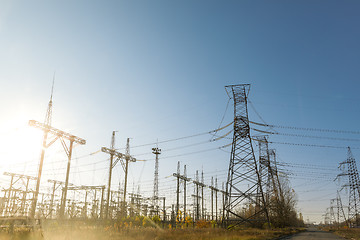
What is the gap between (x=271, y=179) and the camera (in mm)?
36781

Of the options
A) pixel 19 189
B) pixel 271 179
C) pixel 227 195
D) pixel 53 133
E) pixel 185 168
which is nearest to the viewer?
pixel 227 195

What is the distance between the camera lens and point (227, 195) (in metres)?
20.1

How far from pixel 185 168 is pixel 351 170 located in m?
31.3

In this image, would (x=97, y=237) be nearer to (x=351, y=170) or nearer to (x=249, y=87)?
(x=249, y=87)

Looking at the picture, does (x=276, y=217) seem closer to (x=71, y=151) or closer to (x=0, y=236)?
(x=71, y=151)

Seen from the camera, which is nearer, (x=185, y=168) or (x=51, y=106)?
(x=51, y=106)

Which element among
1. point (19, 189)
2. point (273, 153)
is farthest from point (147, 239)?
point (19, 189)

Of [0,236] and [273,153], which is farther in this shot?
[273,153]

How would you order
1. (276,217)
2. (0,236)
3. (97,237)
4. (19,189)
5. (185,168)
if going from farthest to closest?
1. (185,168)
2. (19,189)
3. (276,217)
4. (97,237)
5. (0,236)

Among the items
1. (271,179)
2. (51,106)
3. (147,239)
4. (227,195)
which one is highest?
(51,106)

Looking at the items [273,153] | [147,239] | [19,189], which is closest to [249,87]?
[147,239]

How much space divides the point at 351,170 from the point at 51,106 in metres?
45.7

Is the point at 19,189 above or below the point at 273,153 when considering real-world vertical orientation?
below

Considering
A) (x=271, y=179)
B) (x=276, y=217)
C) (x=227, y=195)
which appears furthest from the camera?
(x=271, y=179)
